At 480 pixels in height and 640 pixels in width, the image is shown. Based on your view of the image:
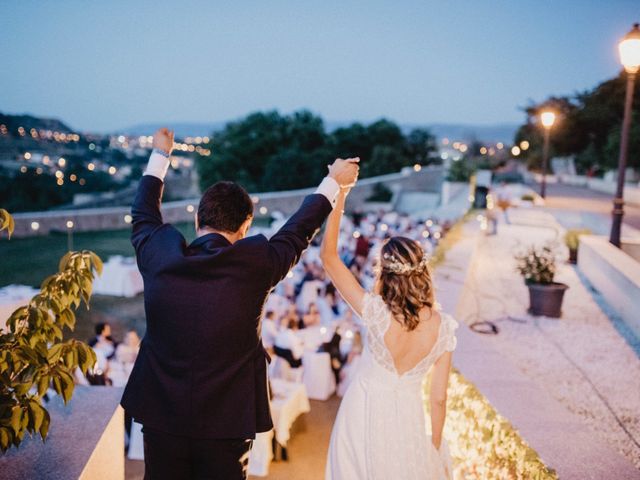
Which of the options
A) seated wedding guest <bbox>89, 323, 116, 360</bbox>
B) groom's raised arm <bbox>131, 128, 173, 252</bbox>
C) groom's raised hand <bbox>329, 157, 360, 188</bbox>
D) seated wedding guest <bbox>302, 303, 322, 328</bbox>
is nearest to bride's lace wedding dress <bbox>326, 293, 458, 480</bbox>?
groom's raised hand <bbox>329, 157, 360, 188</bbox>

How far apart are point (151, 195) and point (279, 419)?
3.29 meters

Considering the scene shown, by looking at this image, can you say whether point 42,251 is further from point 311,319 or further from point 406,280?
point 406,280

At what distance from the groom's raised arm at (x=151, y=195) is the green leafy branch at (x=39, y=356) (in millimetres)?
327

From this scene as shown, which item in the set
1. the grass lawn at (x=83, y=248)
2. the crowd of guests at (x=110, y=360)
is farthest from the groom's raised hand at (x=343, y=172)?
the grass lawn at (x=83, y=248)

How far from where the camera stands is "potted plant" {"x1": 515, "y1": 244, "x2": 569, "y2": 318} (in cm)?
667

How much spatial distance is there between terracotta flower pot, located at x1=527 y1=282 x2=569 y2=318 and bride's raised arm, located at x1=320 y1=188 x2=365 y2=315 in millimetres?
5123

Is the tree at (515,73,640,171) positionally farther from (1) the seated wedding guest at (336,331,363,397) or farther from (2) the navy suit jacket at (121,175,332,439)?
(2) the navy suit jacket at (121,175,332,439)

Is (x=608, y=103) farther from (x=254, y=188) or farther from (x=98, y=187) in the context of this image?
(x=98, y=187)

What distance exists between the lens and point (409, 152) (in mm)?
41469

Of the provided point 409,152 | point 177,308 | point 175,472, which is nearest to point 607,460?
point 175,472

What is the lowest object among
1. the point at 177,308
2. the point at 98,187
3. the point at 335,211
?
the point at 98,187

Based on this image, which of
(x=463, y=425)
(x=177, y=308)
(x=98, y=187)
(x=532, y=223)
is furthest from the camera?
(x=98, y=187)

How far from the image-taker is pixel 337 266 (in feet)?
→ 7.75

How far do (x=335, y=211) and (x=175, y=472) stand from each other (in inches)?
48.8
